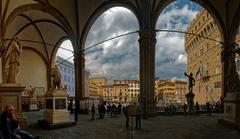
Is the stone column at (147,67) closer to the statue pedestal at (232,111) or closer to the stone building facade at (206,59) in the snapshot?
the statue pedestal at (232,111)

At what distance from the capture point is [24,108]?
31047 millimetres

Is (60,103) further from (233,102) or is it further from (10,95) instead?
(233,102)

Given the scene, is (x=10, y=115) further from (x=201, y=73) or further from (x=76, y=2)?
(x=201, y=73)

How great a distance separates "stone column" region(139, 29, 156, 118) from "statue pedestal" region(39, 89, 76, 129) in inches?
228

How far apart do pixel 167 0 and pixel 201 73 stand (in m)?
39.2

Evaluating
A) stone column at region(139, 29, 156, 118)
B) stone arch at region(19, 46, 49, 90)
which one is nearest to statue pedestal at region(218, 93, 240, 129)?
stone column at region(139, 29, 156, 118)

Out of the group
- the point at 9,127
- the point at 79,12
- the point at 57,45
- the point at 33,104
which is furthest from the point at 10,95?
the point at 57,45

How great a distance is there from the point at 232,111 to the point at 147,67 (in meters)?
7.17

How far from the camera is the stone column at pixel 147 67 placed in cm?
1825

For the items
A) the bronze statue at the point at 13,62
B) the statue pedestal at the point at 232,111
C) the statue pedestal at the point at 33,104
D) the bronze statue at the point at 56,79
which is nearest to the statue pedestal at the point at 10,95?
the bronze statue at the point at 13,62

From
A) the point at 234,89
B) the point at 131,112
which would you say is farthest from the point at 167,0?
the point at 131,112

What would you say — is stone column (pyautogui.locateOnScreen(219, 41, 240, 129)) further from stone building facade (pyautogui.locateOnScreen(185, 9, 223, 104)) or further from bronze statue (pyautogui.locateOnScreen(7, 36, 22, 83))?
stone building facade (pyautogui.locateOnScreen(185, 9, 223, 104))

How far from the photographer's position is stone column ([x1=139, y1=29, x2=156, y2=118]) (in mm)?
18250

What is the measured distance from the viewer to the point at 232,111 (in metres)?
12.2
